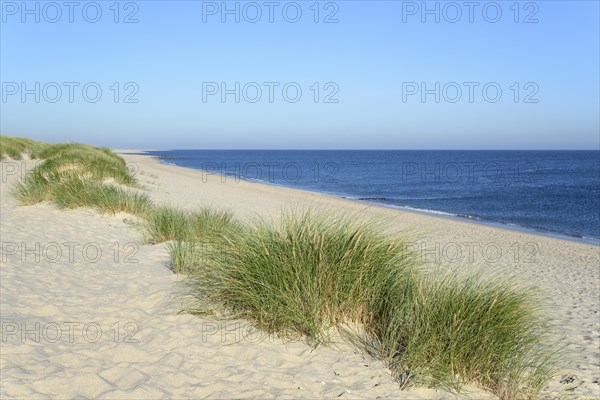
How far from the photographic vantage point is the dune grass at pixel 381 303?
3963 mm

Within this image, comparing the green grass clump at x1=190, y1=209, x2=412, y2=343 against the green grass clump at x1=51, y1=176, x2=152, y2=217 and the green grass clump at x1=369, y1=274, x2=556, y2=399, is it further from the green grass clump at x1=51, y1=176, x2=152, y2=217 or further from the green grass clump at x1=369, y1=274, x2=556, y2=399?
the green grass clump at x1=51, y1=176, x2=152, y2=217

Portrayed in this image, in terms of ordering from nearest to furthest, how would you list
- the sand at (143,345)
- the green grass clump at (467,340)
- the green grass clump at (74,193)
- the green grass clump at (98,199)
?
the sand at (143,345) < the green grass clump at (467,340) < the green grass clump at (98,199) < the green grass clump at (74,193)

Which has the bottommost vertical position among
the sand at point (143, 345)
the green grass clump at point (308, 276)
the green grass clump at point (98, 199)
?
the sand at point (143, 345)

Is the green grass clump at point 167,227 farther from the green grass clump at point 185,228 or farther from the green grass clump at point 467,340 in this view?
the green grass clump at point 467,340

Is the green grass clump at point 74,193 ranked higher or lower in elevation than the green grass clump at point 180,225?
higher

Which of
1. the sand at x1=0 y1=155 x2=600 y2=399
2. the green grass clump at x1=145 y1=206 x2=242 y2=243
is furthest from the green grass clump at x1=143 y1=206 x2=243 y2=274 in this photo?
the sand at x1=0 y1=155 x2=600 y2=399

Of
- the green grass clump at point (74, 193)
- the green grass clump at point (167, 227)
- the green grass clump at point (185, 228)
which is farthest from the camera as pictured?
the green grass clump at point (74, 193)

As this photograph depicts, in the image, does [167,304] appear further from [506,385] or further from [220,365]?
[506,385]

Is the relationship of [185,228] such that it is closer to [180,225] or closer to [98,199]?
[180,225]

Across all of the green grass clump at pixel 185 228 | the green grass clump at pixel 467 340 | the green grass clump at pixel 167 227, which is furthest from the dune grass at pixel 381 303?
the green grass clump at pixel 167 227

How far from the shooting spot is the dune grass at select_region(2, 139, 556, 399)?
3.96 metres

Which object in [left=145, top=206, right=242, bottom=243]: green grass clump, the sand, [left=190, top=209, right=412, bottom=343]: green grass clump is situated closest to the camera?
the sand

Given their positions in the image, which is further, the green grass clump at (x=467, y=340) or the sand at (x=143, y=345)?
the green grass clump at (x=467, y=340)

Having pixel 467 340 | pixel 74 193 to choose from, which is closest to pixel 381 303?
pixel 467 340
